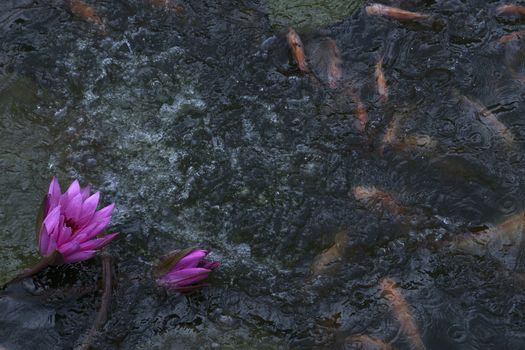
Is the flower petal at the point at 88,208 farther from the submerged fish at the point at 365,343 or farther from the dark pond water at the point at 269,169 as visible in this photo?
the submerged fish at the point at 365,343

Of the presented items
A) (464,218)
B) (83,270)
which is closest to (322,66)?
(464,218)

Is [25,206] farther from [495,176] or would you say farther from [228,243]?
[495,176]

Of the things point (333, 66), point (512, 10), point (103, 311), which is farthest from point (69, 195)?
point (512, 10)

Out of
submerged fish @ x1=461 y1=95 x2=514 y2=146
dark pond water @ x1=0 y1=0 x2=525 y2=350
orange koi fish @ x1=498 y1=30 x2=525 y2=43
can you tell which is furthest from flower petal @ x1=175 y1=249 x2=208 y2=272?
orange koi fish @ x1=498 y1=30 x2=525 y2=43

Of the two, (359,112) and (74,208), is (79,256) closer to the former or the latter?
(74,208)

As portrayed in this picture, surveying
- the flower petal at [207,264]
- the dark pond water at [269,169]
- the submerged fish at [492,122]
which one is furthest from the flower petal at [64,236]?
the submerged fish at [492,122]

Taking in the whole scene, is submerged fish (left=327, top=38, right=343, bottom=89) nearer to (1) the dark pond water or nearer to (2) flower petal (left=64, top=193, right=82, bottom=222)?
(1) the dark pond water
